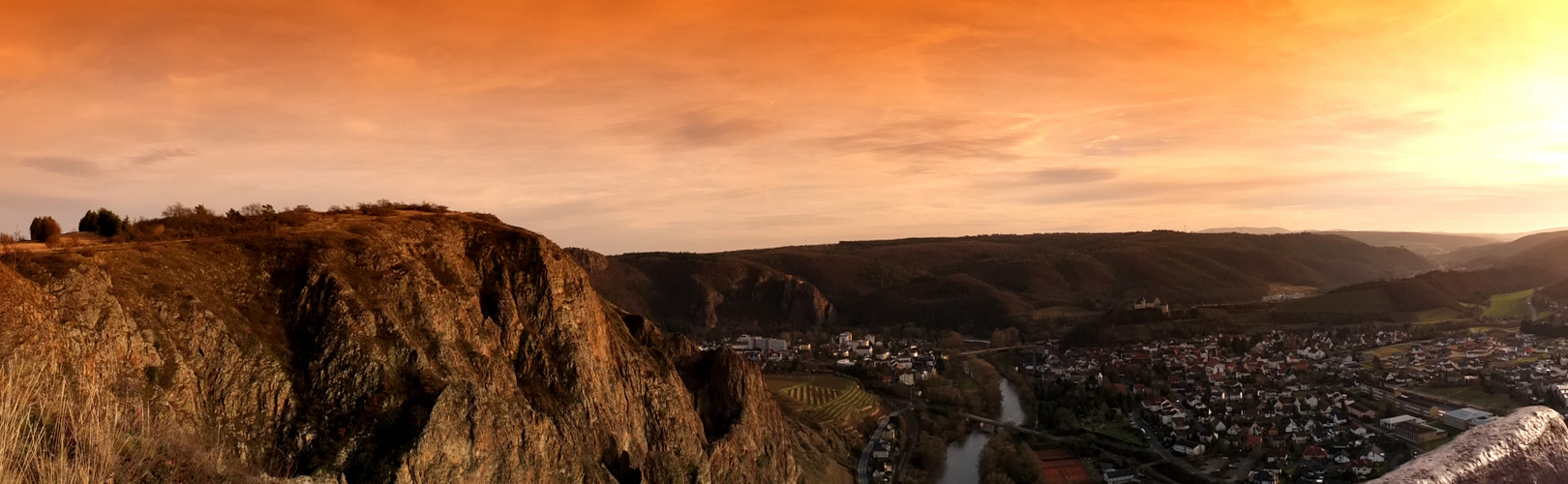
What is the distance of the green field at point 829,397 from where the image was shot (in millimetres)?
51750

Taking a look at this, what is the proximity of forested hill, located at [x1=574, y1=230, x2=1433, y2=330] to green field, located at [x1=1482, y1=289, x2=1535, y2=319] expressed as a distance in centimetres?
2930

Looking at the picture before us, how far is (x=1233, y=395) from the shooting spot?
5525cm

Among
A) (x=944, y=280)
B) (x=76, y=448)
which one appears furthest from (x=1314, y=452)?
(x=944, y=280)

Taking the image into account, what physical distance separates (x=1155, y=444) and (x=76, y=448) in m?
46.9

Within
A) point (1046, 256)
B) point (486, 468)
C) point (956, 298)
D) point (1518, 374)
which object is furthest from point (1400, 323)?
point (486, 468)

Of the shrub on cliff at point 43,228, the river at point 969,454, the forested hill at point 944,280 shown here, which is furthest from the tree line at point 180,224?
the forested hill at point 944,280

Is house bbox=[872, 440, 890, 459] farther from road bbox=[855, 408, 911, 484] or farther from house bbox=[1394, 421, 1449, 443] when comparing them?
house bbox=[1394, 421, 1449, 443]

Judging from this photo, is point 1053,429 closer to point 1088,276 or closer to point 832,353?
point 832,353

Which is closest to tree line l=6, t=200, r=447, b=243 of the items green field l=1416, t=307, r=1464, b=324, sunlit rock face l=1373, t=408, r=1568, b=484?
sunlit rock face l=1373, t=408, r=1568, b=484

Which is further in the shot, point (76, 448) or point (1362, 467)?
point (1362, 467)

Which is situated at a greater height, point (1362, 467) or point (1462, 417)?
point (1462, 417)

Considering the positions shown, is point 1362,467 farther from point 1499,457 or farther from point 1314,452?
point 1499,457

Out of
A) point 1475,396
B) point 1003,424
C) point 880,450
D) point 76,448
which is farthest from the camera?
point 1003,424

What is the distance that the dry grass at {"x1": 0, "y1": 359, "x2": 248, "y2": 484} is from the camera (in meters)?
5.99
